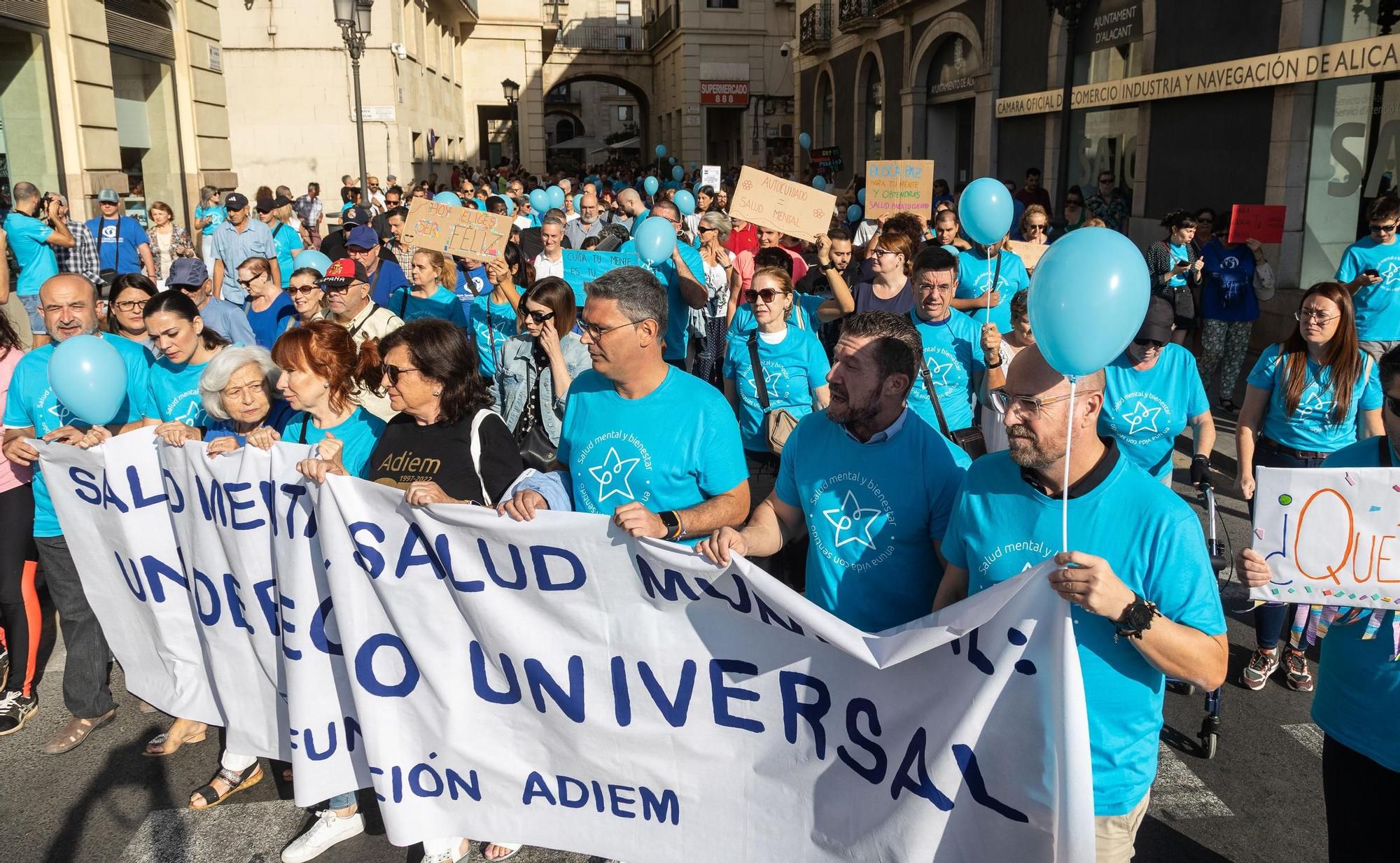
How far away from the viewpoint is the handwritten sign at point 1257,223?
375 inches

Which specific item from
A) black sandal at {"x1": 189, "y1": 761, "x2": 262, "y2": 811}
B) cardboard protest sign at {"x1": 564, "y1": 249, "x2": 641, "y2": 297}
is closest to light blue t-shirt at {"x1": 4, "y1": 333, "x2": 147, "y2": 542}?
black sandal at {"x1": 189, "y1": 761, "x2": 262, "y2": 811}

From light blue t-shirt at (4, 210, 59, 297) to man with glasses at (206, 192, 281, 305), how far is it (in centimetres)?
146

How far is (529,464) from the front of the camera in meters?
4.63

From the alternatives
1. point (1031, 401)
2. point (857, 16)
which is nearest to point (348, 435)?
point (1031, 401)

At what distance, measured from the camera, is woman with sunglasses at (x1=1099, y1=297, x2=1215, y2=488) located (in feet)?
15.0

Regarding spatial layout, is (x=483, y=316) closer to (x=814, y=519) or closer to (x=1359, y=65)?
(x=814, y=519)

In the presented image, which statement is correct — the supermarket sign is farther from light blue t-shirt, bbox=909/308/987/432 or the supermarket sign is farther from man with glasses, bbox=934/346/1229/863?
man with glasses, bbox=934/346/1229/863

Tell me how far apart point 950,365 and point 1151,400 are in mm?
955

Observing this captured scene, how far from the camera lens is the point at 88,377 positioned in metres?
3.92

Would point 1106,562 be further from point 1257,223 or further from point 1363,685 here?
point 1257,223

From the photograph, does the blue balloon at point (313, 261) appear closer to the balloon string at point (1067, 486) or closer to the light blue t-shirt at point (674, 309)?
the light blue t-shirt at point (674, 309)

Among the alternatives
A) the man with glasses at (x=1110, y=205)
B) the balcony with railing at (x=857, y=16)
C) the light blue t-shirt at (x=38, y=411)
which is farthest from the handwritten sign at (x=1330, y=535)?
the balcony with railing at (x=857, y=16)

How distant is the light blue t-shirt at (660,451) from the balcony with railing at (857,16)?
84.9 ft

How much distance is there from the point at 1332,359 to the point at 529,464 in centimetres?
367
